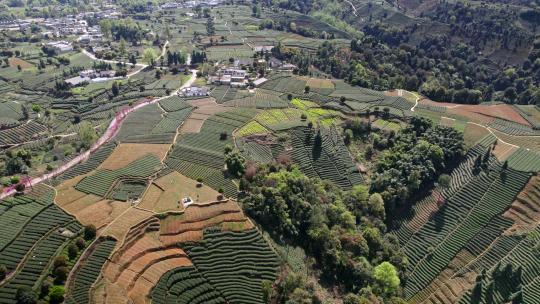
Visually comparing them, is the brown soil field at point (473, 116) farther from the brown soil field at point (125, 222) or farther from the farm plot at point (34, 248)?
the farm plot at point (34, 248)

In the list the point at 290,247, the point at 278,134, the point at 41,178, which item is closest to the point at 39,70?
the point at 41,178

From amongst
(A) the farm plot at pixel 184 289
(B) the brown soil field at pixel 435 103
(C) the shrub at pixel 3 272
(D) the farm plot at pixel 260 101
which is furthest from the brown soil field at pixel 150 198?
(B) the brown soil field at pixel 435 103

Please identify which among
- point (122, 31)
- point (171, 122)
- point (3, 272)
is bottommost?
point (171, 122)

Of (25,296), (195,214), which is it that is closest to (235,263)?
(195,214)

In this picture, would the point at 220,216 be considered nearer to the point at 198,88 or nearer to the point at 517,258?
the point at 517,258

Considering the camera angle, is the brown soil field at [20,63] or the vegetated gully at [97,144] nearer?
the vegetated gully at [97,144]

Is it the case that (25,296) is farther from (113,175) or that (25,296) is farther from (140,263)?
(113,175)

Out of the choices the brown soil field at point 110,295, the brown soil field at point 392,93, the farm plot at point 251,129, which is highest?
the farm plot at point 251,129

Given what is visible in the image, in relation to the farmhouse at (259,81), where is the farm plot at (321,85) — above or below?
below
